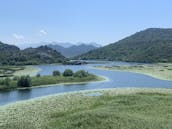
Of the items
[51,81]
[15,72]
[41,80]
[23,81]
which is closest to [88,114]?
[23,81]

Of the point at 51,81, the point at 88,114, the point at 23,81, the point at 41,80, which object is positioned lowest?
the point at 88,114

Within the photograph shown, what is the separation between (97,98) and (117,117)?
Result: 28.8 meters

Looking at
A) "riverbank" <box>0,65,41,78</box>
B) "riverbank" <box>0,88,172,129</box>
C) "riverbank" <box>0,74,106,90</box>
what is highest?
"riverbank" <box>0,65,41,78</box>

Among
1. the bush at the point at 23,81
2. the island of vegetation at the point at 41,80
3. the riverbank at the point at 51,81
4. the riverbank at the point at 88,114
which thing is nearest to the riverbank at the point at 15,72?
the island of vegetation at the point at 41,80

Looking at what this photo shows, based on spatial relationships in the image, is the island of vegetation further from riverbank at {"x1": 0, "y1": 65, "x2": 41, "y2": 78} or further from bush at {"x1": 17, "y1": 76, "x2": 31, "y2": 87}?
riverbank at {"x1": 0, "y1": 65, "x2": 41, "y2": 78}

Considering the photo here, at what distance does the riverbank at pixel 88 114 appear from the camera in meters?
47.5

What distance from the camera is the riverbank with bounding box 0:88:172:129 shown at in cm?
4753

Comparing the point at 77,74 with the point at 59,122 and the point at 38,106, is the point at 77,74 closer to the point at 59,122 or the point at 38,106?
the point at 38,106

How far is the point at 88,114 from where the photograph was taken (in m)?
51.0

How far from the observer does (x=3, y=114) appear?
6212cm

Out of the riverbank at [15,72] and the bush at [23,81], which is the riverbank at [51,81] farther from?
the riverbank at [15,72]

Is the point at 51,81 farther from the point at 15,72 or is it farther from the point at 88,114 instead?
the point at 88,114

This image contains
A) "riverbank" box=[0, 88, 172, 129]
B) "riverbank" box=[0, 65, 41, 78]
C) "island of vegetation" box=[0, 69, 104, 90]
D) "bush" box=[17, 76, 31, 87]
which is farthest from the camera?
"riverbank" box=[0, 65, 41, 78]

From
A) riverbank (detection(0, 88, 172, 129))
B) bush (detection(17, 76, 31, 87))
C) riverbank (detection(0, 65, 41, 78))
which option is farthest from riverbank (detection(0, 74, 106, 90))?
riverbank (detection(0, 88, 172, 129))
